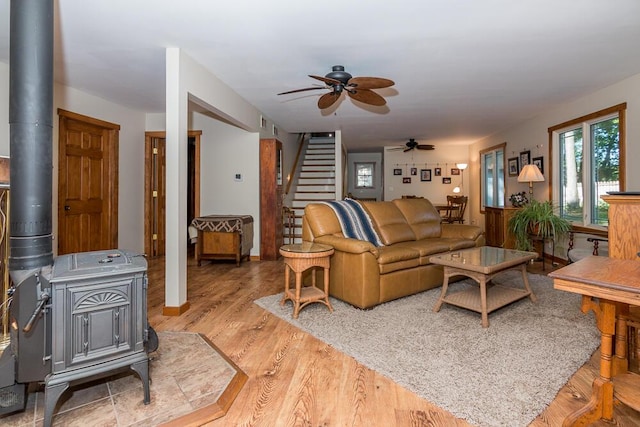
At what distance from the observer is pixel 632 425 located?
148 centimetres

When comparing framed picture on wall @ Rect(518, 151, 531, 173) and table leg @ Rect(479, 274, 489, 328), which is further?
framed picture on wall @ Rect(518, 151, 531, 173)

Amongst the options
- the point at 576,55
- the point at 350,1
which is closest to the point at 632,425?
the point at 350,1

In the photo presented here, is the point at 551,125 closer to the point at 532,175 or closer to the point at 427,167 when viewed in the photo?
the point at 532,175

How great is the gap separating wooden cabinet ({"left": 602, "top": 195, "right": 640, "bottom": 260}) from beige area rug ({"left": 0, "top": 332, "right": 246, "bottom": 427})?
7.05 ft

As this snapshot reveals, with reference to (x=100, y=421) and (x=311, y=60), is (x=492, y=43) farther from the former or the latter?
(x=100, y=421)

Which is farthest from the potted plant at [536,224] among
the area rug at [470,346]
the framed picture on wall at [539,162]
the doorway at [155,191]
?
the doorway at [155,191]

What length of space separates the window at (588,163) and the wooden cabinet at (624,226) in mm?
2853

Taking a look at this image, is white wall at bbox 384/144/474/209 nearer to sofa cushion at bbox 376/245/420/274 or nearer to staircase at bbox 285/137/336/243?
staircase at bbox 285/137/336/243

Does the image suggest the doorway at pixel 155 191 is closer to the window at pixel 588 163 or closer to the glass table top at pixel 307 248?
the glass table top at pixel 307 248

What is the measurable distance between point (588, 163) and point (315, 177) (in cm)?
510

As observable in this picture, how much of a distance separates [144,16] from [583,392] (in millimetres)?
3604

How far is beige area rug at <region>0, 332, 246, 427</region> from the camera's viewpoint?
1.54 meters

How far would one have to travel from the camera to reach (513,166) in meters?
6.20

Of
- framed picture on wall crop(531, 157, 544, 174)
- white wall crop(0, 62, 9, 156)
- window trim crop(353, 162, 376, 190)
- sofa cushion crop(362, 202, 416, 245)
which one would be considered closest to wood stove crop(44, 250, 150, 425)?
white wall crop(0, 62, 9, 156)
